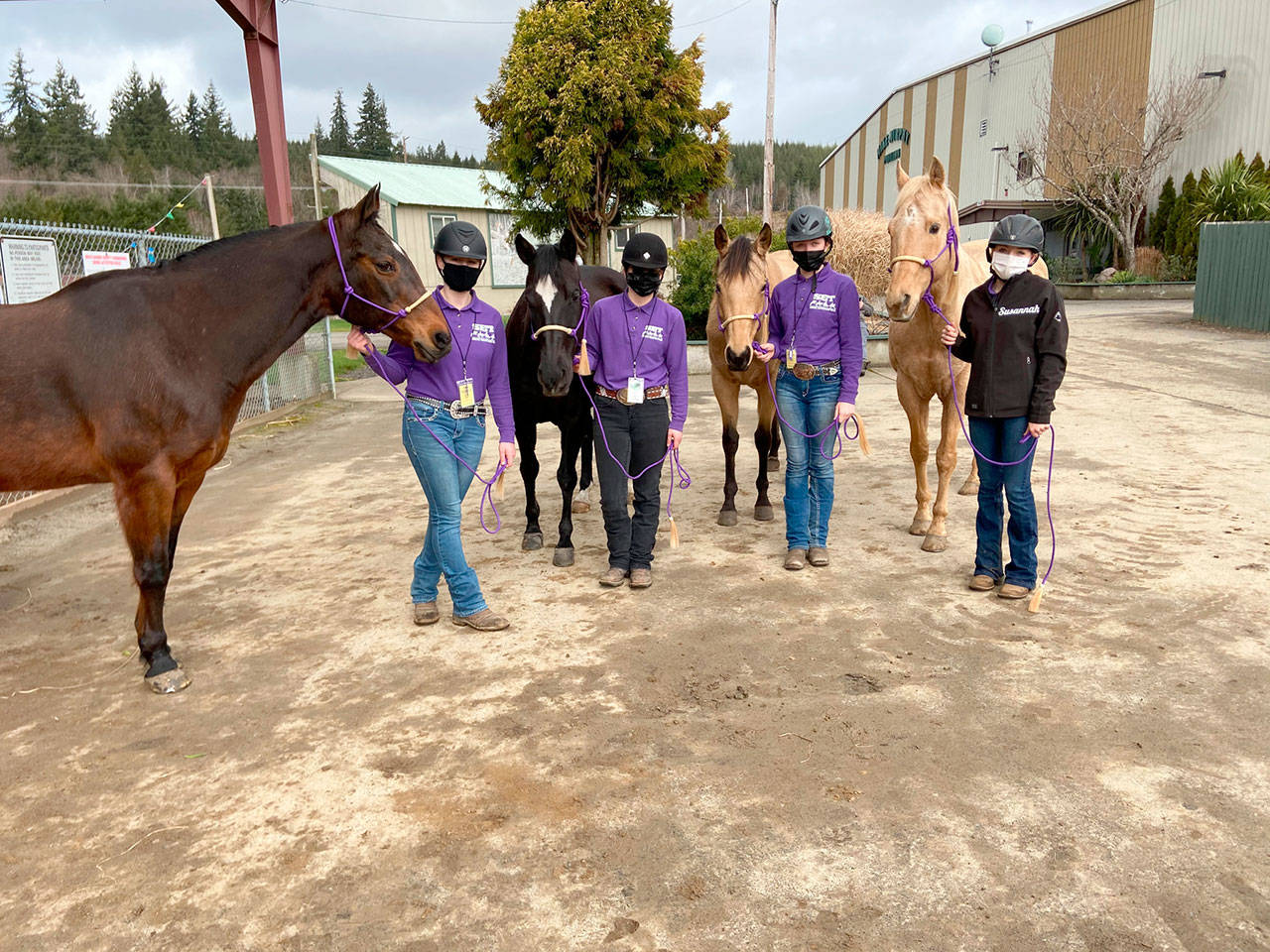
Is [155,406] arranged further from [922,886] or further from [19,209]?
[19,209]

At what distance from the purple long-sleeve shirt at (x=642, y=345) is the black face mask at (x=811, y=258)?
0.79 metres

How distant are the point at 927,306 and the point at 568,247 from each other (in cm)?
226

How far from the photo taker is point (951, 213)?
4.92 metres

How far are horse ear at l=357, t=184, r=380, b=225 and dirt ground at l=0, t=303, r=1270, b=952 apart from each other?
201cm

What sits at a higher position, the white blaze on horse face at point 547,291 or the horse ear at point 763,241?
the horse ear at point 763,241

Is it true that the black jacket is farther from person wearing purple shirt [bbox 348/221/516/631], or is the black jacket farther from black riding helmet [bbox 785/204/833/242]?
person wearing purple shirt [bbox 348/221/516/631]

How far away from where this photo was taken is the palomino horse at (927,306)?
184 inches

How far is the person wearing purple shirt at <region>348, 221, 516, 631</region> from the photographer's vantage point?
396cm

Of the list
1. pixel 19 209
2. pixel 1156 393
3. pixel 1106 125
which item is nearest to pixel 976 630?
pixel 1156 393


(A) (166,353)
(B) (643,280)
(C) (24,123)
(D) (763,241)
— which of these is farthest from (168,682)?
(C) (24,123)

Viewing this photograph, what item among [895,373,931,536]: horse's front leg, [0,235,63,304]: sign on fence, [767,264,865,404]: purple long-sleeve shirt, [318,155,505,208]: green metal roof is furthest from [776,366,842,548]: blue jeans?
[318,155,505,208]: green metal roof

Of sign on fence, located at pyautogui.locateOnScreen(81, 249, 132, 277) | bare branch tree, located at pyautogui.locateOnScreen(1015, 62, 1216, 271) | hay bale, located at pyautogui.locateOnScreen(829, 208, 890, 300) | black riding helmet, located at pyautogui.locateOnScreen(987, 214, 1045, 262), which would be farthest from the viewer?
bare branch tree, located at pyautogui.locateOnScreen(1015, 62, 1216, 271)

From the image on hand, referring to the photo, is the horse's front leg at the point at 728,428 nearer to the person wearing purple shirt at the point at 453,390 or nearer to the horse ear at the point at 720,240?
the horse ear at the point at 720,240

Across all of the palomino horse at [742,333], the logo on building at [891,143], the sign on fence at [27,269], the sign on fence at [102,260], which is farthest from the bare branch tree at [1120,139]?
the sign on fence at [27,269]
